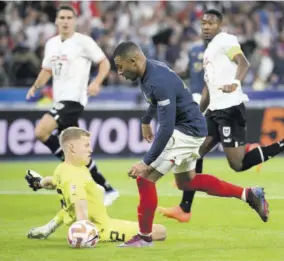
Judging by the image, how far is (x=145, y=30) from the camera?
22250 mm

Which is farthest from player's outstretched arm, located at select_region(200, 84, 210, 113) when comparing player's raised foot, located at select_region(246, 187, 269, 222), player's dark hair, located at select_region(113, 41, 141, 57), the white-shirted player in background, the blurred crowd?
the blurred crowd

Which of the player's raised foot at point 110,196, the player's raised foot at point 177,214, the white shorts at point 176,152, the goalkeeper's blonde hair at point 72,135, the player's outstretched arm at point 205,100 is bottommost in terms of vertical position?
the player's raised foot at point 110,196

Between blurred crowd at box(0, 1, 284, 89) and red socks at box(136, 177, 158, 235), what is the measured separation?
12.1m

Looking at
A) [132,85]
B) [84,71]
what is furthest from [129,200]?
[132,85]

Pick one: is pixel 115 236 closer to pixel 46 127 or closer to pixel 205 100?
pixel 205 100

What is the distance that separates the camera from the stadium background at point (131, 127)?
871 cm

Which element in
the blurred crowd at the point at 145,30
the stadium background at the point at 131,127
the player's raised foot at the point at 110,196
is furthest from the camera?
the blurred crowd at the point at 145,30

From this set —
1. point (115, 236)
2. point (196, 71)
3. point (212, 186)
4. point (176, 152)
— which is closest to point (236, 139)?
point (212, 186)

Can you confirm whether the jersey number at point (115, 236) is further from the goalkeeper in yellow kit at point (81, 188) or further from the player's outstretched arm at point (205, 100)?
the player's outstretched arm at point (205, 100)

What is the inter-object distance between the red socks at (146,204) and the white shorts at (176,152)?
16cm

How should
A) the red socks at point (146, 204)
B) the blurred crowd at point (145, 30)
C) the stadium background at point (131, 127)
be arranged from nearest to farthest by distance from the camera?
the red socks at point (146, 204) < the stadium background at point (131, 127) < the blurred crowd at point (145, 30)

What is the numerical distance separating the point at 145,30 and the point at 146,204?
14.1 metres

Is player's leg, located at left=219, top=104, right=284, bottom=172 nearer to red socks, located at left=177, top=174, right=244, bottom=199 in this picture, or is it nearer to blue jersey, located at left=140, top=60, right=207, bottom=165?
red socks, located at left=177, top=174, right=244, bottom=199

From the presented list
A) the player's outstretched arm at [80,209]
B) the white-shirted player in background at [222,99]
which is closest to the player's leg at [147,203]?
the player's outstretched arm at [80,209]
